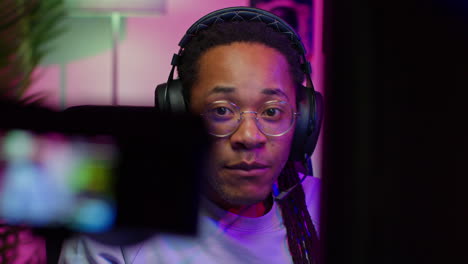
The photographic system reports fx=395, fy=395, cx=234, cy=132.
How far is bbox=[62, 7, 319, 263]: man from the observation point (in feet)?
2.26

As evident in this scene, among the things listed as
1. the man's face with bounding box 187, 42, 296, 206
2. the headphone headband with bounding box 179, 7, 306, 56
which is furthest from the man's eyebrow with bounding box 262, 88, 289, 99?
the headphone headband with bounding box 179, 7, 306, 56

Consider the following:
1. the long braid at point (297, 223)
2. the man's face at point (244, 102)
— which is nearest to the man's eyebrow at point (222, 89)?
the man's face at point (244, 102)

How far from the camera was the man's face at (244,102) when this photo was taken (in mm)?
684

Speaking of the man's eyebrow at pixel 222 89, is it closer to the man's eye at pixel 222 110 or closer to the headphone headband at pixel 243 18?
the man's eye at pixel 222 110

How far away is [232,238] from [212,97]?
259 millimetres

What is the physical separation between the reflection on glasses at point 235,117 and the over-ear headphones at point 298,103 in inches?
2.4

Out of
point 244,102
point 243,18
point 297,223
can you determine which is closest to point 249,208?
point 297,223

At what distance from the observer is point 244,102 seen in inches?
26.9

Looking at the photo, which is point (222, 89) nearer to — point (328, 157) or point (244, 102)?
point (244, 102)

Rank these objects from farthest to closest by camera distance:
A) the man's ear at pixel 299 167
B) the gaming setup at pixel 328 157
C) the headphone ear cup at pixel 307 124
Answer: the man's ear at pixel 299 167 < the headphone ear cup at pixel 307 124 < the gaming setup at pixel 328 157

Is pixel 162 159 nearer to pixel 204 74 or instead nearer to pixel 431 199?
pixel 204 74

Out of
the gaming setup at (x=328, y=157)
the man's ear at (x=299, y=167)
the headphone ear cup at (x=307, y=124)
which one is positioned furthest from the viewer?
the man's ear at (x=299, y=167)

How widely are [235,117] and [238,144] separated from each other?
5 centimetres

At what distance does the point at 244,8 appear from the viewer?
740 millimetres
